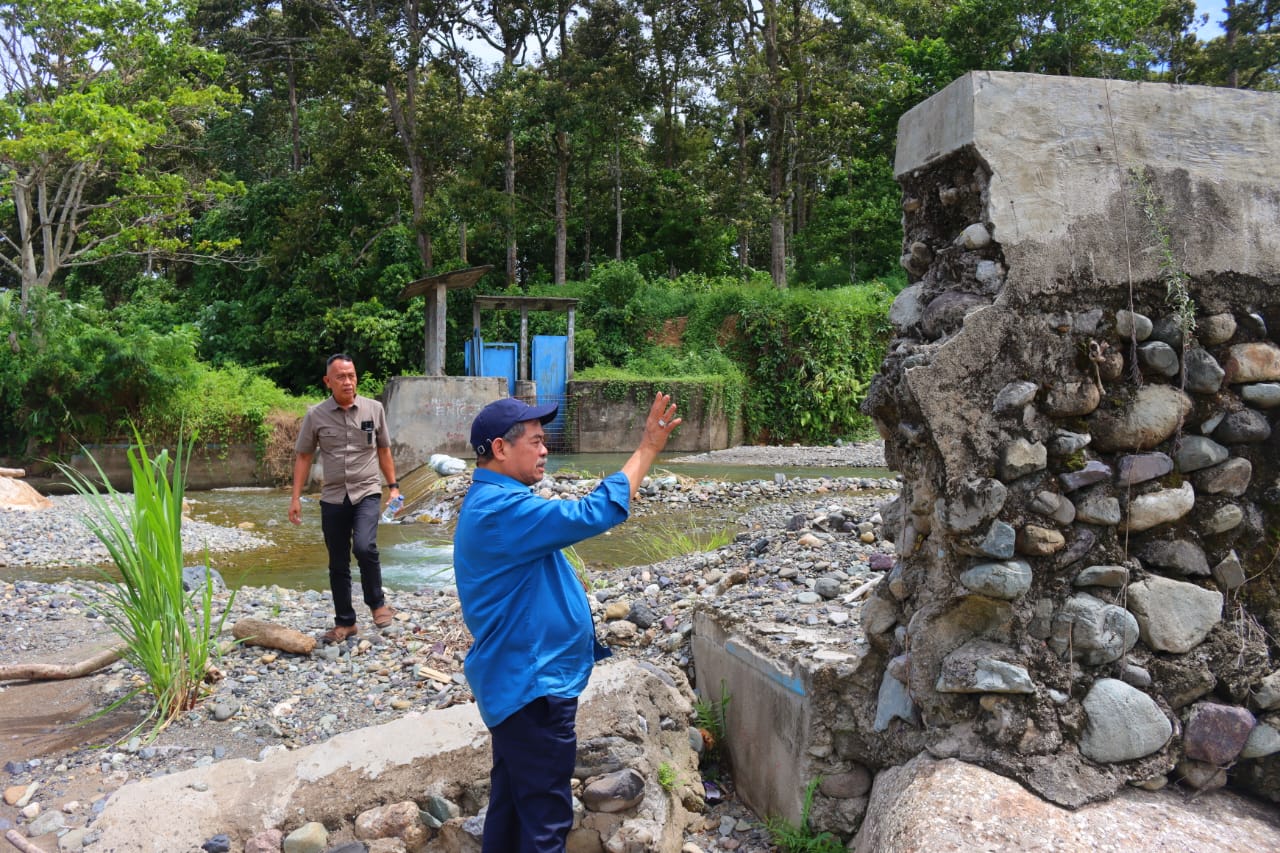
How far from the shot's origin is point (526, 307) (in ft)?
69.7

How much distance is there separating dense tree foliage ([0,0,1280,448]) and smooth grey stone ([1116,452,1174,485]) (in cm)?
1937

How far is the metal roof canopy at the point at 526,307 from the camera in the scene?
2062 centimetres

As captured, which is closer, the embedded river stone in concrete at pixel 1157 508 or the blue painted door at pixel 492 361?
the embedded river stone in concrete at pixel 1157 508

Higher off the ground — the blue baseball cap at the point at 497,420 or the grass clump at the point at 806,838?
the blue baseball cap at the point at 497,420

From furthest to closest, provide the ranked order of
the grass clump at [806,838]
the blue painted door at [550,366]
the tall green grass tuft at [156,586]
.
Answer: the blue painted door at [550,366] → the tall green grass tuft at [156,586] → the grass clump at [806,838]

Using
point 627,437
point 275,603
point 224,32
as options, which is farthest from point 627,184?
point 275,603

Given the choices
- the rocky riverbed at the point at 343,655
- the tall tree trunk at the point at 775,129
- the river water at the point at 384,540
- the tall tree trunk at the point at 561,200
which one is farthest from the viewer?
the tall tree trunk at the point at 561,200

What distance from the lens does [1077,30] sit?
21.9 m

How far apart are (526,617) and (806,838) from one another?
1.40 meters

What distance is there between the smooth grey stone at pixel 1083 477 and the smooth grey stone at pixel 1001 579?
258mm

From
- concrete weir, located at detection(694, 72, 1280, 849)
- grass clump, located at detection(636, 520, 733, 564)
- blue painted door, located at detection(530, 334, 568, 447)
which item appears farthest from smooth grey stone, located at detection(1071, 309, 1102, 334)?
blue painted door, located at detection(530, 334, 568, 447)

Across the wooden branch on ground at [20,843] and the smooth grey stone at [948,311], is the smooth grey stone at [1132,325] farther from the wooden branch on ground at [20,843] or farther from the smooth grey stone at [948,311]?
the wooden branch on ground at [20,843]

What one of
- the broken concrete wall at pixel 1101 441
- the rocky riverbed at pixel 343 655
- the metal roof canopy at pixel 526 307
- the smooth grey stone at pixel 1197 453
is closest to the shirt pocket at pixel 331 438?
the rocky riverbed at pixel 343 655

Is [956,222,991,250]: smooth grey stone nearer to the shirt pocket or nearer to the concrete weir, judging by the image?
the concrete weir
